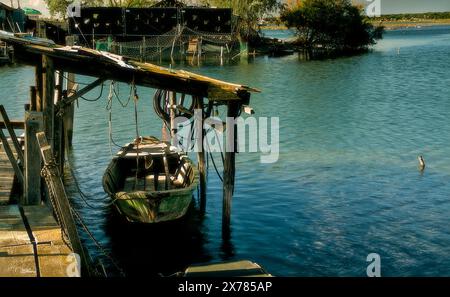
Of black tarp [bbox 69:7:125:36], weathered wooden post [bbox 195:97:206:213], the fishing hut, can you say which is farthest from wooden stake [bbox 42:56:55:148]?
black tarp [bbox 69:7:125:36]

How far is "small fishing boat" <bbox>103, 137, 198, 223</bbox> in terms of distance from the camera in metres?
15.3

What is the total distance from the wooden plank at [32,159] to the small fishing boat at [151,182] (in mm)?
2759

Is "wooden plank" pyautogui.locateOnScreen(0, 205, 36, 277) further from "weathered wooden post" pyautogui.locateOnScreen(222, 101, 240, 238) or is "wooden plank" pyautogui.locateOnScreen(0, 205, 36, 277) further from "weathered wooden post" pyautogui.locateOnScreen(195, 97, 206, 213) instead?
"weathered wooden post" pyautogui.locateOnScreen(195, 97, 206, 213)

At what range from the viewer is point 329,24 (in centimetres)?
8475

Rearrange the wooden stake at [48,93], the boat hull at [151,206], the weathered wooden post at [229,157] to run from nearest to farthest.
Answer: the wooden stake at [48,93], the weathered wooden post at [229,157], the boat hull at [151,206]

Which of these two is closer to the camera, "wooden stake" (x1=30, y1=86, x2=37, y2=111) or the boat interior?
"wooden stake" (x1=30, y1=86, x2=37, y2=111)

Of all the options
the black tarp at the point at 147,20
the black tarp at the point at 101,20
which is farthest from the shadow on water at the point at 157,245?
the black tarp at the point at 101,20

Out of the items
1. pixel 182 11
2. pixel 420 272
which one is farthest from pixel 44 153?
pixel 182 11

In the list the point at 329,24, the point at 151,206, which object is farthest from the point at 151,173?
the point at 329,24

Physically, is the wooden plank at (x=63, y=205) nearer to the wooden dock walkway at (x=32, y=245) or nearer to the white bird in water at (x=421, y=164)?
the wooden dock walkway at (x=32, y=245)

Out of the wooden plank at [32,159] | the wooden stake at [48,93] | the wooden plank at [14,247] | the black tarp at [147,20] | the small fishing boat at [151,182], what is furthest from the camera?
the black tarp at [147,20]

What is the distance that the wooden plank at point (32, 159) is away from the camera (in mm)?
12781

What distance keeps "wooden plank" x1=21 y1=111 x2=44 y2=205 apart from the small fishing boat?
2.76 m

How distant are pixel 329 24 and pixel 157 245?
74.1 meters
